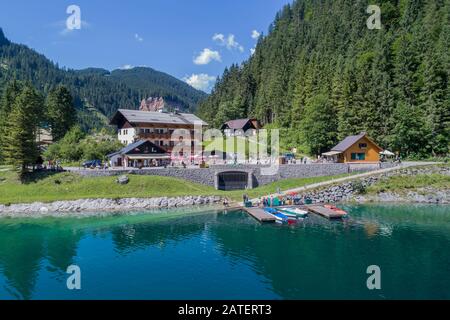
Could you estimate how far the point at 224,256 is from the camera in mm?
29531

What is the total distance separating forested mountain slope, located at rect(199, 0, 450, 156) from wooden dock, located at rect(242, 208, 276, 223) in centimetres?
3048

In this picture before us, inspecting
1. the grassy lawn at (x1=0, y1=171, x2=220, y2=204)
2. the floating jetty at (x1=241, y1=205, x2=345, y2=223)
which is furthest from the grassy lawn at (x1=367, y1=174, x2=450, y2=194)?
the grassy lawn at (x1=0, y1=171, x2=220, y2=204)

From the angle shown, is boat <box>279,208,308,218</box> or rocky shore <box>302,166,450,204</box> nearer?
boat <box>279,208,308,218</box>

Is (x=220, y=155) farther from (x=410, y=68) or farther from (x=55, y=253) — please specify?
(x=410, y=68)

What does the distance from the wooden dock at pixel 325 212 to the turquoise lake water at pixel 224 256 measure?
3.86 feet

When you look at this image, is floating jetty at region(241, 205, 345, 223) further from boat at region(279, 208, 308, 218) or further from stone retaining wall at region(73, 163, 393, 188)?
stone retaining wall at region(73, 163, 393, 188)

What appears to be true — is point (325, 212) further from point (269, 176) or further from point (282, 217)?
point (269, 176)

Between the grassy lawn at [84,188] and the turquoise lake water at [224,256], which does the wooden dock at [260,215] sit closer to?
the turquoise lake water at [224,256]

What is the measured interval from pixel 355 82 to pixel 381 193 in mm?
34304

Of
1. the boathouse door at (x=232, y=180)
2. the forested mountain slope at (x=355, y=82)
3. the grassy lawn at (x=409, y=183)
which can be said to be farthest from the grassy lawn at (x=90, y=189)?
the forested mountain slope at (x=355, y=82)

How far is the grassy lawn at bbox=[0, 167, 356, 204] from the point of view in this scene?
4947 centimetres

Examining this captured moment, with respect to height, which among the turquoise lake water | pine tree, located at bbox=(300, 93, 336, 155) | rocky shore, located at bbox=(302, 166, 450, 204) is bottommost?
the turquoise lake water

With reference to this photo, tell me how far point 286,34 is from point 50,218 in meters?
131

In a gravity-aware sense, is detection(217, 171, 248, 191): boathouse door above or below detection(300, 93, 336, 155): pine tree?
below
